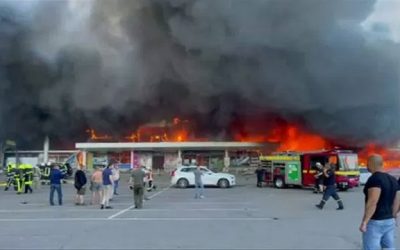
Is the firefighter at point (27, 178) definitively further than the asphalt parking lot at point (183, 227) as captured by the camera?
Yes

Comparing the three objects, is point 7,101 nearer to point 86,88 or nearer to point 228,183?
point 86,88

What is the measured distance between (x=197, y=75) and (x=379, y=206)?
3472 centimetres

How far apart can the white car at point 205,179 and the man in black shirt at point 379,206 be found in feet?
76.0

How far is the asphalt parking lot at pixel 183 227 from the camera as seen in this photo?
897 cm

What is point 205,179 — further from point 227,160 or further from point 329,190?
point 227,160

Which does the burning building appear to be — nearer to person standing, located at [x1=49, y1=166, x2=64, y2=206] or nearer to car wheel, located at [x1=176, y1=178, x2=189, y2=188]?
car wheel, located at [x1=176, y1=178, x2=189, y2=188]

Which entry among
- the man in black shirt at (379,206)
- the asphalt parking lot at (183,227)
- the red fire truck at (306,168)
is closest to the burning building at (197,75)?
the red fire truck at (306,168)

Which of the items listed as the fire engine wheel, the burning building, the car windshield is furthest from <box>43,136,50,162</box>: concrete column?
the car windshield

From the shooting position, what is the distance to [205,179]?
29000 mm

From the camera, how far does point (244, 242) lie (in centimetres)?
905

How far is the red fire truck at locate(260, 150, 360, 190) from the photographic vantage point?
2520 centimetres

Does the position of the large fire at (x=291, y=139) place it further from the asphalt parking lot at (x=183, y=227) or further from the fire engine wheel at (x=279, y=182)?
the asphalt parking lot at (x=183, y=227)

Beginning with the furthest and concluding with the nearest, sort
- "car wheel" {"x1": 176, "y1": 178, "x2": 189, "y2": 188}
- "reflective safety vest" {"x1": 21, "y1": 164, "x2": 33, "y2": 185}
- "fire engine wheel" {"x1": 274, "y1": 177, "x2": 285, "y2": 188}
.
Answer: "car wheel" {"x1": 176, "y1": 178, "x2": 189, "y2": 188} < "fire engine wheel" {"x1": 274, "y1": 177, "x2": 285, "y2": 188} < "reflective safety vest" {"x1": 21, "y1": 164, "x2": 33, "y2": 185}

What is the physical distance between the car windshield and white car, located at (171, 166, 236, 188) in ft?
20.8
